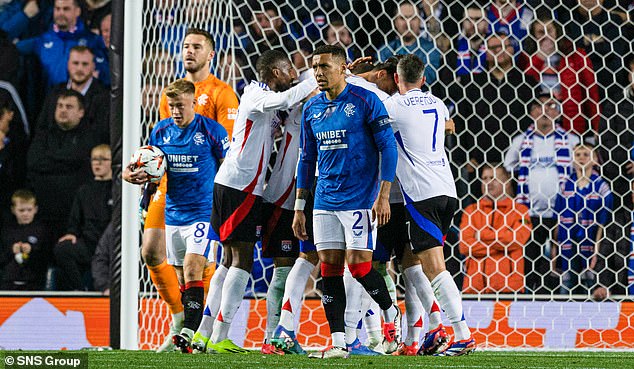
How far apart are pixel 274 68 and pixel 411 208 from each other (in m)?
1.05

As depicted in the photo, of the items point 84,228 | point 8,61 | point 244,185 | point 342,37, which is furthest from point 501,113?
point 8,61

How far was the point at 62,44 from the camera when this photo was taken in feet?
31.8

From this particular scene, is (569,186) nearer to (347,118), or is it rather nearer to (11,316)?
(347,118)

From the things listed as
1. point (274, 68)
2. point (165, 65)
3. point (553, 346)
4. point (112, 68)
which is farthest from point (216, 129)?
point (553, 346)

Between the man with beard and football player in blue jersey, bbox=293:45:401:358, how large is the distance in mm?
1202

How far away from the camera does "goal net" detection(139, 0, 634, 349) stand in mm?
6652

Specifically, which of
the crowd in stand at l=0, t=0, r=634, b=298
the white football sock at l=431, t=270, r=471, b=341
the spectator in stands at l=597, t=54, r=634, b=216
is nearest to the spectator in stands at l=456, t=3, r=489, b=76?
the crowd in stand at l=0, t=0, r=634, b=298

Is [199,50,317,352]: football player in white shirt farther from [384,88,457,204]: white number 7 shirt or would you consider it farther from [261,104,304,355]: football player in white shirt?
[384,88,457,204]: white number 7 shirt

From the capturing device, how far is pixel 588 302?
6.58 metres

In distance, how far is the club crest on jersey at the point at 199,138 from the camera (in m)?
5.58

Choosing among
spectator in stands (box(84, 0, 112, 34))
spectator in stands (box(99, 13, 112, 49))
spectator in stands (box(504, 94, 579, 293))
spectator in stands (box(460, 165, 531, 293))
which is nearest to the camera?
spectator in stands (box(460, 165, 531, 293))

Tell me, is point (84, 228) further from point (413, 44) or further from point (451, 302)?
point (451, 302)

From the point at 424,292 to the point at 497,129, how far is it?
2.72 meters

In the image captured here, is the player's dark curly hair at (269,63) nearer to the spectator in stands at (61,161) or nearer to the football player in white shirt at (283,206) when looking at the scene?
the football player in white shirt at (283,206)
